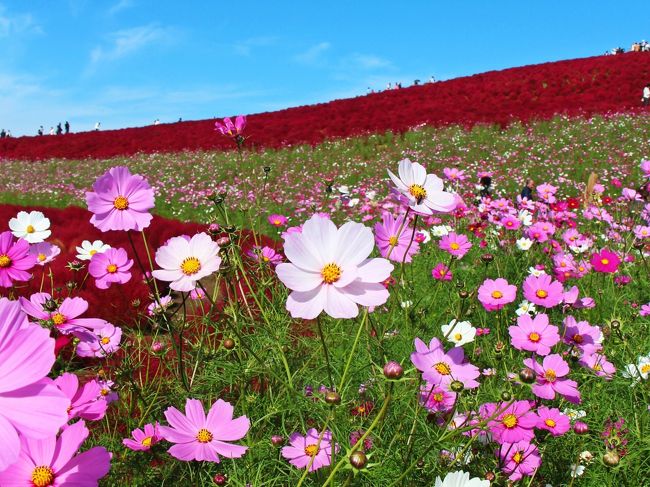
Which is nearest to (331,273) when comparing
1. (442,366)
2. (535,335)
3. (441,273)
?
(442,366)

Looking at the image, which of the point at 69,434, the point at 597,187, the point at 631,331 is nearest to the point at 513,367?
the point at 631,331

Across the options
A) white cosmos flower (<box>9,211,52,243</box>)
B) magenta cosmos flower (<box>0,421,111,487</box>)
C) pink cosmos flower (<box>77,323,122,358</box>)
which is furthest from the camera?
white cosmos flower (<box>9,211,52,243</box>)

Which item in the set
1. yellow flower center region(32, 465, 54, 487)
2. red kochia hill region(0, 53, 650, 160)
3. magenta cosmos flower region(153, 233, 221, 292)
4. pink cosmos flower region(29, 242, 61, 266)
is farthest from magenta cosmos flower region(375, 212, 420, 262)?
red kochia hill region(0, 53, 650, 160)

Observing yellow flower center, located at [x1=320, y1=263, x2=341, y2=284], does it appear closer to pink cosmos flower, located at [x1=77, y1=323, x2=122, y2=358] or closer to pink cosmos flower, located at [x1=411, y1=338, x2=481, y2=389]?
pink cosmos flower, located at [x1=411, y1=338, x2=481, y2=389]

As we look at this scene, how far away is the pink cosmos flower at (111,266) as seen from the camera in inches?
47.3

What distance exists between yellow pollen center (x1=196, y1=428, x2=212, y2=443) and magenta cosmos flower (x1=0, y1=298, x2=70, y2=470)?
437 mm

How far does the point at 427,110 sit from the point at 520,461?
1339 cm

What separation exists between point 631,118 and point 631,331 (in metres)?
10.7

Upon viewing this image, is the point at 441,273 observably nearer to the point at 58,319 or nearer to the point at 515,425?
the point at 515,425

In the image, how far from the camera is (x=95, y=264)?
1.19 meters

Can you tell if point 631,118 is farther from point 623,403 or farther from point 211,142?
point 623,403

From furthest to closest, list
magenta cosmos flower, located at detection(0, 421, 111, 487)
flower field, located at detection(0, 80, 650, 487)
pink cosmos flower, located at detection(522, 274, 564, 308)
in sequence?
1. pink cosmos flower, located at detection(522, 274, 564, 308)
2. flower field, located at detection(0, 80, 650, 487)
3. magenta cosmos flower, located at detection(0, 421, 111, 487)

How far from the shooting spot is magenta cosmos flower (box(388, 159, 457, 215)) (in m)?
0.84

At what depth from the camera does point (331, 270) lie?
728 millimetres
